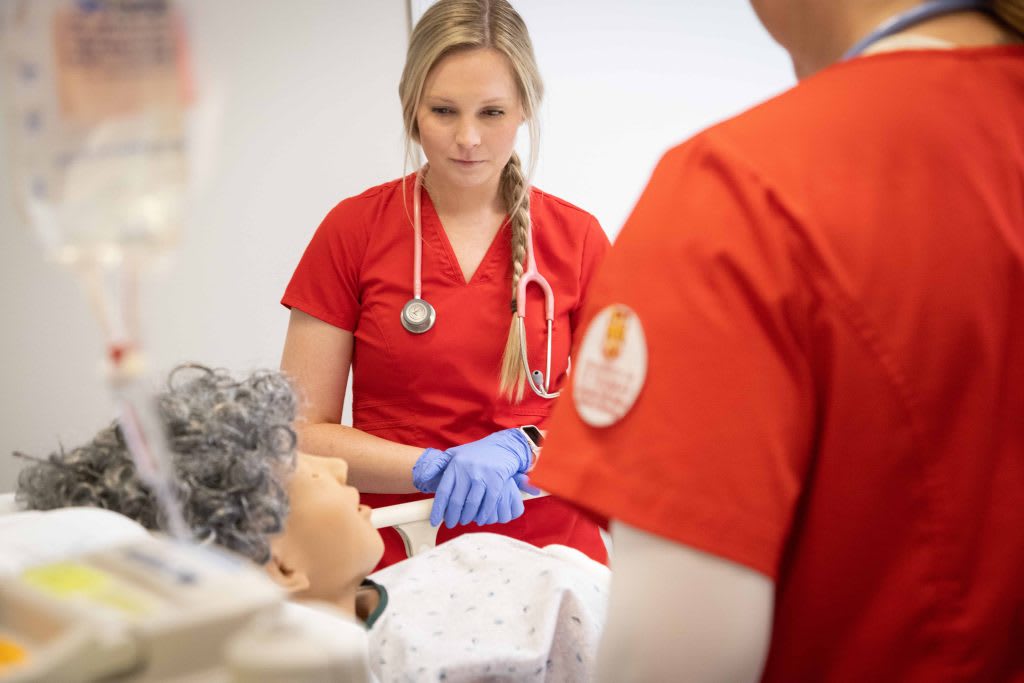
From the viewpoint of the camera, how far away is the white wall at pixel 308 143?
2340 millimetres

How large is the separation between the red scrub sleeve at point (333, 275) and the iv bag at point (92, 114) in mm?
1289

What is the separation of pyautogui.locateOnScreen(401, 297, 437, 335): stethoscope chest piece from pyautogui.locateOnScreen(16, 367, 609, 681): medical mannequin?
433mm

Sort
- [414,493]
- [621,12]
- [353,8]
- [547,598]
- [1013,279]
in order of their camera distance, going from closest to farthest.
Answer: [1013,279]
[547,598]
[414,493]
[353,8]
[621,12]

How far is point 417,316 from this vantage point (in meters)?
1.79

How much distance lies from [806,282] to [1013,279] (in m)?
0.14

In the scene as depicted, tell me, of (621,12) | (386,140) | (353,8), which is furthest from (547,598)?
(621,12)

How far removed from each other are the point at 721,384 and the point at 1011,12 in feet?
1.15

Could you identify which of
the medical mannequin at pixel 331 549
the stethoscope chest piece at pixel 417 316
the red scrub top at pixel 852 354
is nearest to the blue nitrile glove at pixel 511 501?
the medical mannequin at pixel 331 549

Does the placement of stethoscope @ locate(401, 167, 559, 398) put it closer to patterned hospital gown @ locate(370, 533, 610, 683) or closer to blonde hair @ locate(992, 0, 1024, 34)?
patterned hospital gown @ locate(370, 533, 610, 683)

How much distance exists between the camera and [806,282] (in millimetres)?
618

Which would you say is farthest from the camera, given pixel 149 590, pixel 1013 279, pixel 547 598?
pixel 547 598

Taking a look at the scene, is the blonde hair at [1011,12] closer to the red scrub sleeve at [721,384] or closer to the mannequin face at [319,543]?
the red scrub sleeve at [721,384]

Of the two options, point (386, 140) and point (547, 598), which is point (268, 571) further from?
point (386, 140)

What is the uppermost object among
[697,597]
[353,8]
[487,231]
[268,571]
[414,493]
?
[353,8]
